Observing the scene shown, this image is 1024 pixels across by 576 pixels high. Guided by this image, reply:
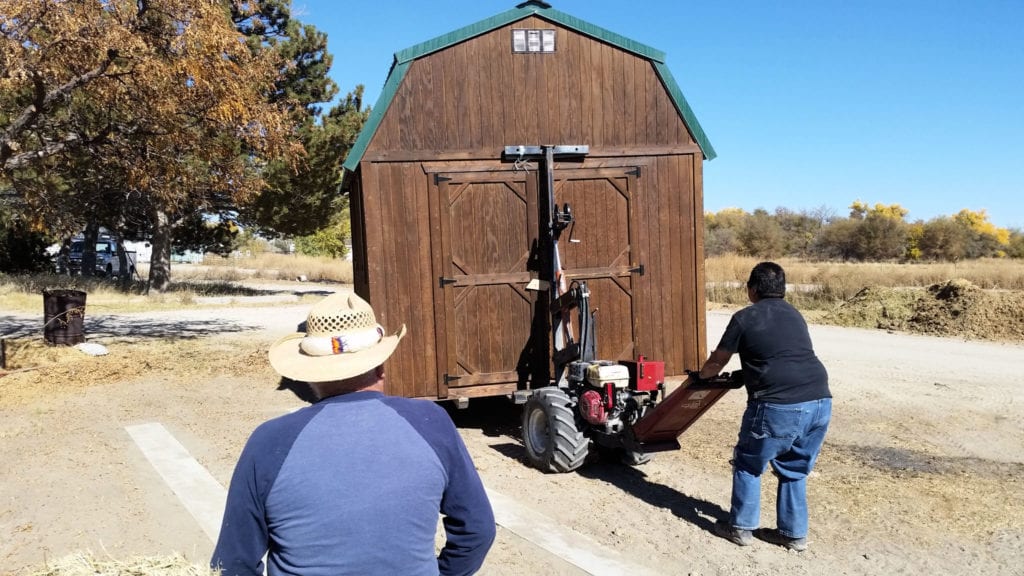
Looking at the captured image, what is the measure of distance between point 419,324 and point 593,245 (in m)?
2.02

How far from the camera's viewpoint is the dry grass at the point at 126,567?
2.55 m

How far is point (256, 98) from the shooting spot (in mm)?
13805

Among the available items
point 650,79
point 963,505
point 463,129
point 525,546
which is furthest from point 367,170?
point 963,505

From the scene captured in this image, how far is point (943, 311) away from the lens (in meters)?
17.6

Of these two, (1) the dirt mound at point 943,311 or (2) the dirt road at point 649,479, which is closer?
(2) the dirt road at point 649,479

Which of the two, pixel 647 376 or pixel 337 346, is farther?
pixel 647 376

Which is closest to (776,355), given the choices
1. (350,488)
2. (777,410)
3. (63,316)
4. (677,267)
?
(777,410)

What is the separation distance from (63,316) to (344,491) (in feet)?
45.7

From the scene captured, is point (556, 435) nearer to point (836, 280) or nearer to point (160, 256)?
point (836, 280)

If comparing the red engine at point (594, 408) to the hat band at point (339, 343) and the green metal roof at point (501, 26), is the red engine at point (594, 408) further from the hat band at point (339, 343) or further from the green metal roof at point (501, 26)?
the hat band at point (339, 343)

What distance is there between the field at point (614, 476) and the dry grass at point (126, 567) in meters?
0.01

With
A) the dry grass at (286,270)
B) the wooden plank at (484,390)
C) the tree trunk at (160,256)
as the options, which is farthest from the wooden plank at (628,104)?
the dry grass at (286,270)

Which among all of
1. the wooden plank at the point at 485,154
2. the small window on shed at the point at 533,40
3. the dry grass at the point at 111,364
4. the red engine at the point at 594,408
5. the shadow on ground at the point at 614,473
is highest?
the small window on shed at the point at 533,40

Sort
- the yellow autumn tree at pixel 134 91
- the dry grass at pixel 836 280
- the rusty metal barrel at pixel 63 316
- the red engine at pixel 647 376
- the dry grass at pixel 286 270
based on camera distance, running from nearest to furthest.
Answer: the red engine at pixel 647 376, the yellow autumn tree at pixel 134 91, the rusty metal barrel at pixel 63 316, the dry grass at pixel 836 280, the dry grass at pixel 286 270
